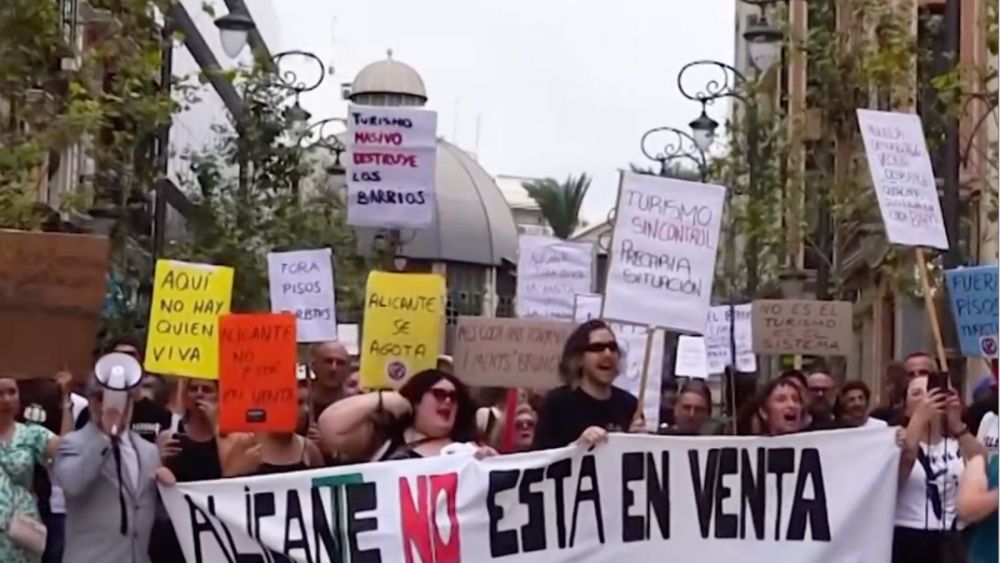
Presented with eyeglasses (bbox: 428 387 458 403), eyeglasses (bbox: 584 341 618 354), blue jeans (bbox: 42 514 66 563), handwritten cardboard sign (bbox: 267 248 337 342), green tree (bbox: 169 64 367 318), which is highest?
green tree (bbox: 169 64 367 318)

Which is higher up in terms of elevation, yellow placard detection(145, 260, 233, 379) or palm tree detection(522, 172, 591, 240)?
palm tree detection(522, 172, 591, 240)

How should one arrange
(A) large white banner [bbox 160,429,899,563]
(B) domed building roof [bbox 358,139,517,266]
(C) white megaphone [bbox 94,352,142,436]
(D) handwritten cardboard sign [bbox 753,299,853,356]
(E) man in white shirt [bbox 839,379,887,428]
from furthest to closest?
(B) domed building roof [bbox 358,139,517,266]
(D) handwritten cardboard sign [bbox 753,299,853,356]
(E) man in white shirt [bbox 839,379,887,428]
(A) large white banner [bbox 160,429,899,563]
(C) white megaphone [bbox 94,352,142,436]

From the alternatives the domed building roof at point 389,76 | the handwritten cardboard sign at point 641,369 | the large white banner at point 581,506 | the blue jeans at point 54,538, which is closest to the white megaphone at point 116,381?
the large white banner at point 581,506

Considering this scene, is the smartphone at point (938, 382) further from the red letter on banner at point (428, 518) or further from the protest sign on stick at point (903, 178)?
the red letter on banner at point (428, 518)

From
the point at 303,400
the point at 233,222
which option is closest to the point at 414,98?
the point at 233,222

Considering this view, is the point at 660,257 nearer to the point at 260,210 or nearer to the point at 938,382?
the point at 938,382

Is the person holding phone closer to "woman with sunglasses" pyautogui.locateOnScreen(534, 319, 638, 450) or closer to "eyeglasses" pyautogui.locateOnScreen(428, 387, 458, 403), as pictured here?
"woman with sunglasses" pyautogui.locateOnScreen(534, 319, 638, 450)

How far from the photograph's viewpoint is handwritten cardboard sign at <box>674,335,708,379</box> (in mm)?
19250

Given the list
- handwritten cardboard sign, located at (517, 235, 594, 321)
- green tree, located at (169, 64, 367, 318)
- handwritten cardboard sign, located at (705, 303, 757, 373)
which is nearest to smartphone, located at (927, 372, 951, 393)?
handwritten cardboard sign, located at (517, 235, 594, 321)

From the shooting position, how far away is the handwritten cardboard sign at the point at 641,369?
14070 mm

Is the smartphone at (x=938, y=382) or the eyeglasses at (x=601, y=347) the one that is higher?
the eyeglasses at (x=601, y=347)

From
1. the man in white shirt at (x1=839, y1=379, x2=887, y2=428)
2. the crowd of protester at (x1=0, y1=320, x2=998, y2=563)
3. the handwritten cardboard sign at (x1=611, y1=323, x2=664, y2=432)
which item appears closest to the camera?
the crowd of protester at (x1=0, y1=320, x2=998, y2=563)

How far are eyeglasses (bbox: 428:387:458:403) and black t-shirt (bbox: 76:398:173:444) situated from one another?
5.98 ft

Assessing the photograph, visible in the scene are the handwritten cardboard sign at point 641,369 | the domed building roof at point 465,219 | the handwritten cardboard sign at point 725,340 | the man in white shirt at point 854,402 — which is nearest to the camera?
the man in white shirt at point 854,402
